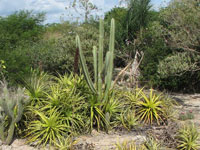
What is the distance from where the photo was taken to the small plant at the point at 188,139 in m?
4.88

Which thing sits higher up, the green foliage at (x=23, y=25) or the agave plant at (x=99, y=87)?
the green foliage at (x=23, y=25)

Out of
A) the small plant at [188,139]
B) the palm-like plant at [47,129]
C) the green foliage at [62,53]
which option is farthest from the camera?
the green foliage at [62,53]

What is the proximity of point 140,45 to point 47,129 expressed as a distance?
8.16 metres

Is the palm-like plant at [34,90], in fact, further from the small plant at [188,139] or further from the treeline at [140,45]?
the small plant at [188,139]

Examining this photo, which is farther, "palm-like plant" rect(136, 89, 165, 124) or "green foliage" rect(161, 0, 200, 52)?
"green foliage" rect(161, 0, 200, 52)

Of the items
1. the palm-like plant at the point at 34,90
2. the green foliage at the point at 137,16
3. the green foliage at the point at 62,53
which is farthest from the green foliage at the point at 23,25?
the palm-like plant at the point at 34,90

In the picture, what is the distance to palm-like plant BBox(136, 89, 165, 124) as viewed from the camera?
6382 mm

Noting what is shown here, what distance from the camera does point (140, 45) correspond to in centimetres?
1230

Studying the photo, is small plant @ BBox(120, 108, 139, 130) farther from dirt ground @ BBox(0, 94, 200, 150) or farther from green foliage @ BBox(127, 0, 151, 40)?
green foliage @ BBox(127, 0, 151, 40)

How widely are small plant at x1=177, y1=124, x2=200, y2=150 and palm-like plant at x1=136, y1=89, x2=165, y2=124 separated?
3.54 feet

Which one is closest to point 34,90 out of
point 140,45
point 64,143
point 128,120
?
point 64,143

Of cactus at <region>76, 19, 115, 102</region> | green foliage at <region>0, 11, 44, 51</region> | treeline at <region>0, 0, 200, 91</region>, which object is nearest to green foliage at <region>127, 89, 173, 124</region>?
cactus at <region>76, 19, 115, 102</region>

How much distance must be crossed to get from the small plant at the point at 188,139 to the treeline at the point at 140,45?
3.35 metres

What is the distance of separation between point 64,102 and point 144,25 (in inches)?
352
